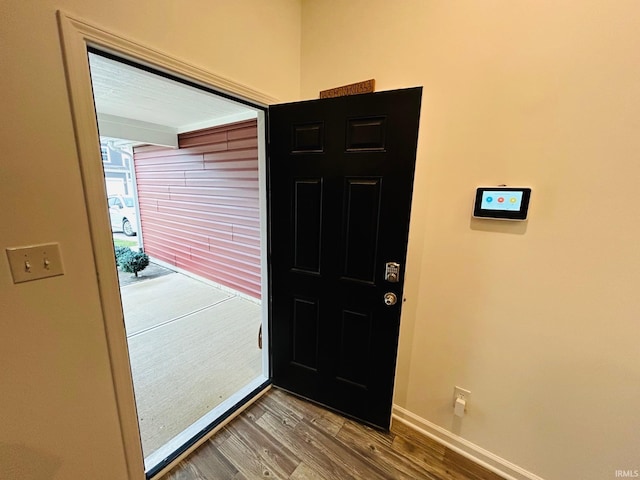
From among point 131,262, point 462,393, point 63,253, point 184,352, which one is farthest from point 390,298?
point 131,262

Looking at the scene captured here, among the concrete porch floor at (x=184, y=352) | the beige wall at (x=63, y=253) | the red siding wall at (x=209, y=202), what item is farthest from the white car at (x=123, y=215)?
the beige wall at (x=63, y=253)

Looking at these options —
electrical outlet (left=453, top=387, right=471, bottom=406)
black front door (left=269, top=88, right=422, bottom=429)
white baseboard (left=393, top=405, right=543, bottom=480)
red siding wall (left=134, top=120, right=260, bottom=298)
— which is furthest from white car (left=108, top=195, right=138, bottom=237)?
electrical outlet (left=453, top=387, right=471, bottom=406)

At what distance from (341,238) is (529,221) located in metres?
0.93

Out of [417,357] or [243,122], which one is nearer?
[417,357]

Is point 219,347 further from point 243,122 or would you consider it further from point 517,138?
point 517,138

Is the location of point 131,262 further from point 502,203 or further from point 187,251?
point 502,203

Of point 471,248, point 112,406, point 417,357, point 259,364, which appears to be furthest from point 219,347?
point 471,248

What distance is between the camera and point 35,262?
33.7 inches

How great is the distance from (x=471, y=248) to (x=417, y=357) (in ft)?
2.52

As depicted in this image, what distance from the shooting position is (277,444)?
59.4 inches

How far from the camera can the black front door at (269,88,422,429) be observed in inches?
52.4

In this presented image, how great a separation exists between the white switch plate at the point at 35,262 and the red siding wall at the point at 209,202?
236 cm

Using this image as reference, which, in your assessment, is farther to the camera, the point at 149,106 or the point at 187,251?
the point at 187,251

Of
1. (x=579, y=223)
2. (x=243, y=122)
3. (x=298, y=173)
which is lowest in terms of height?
(x=579, y=223)
